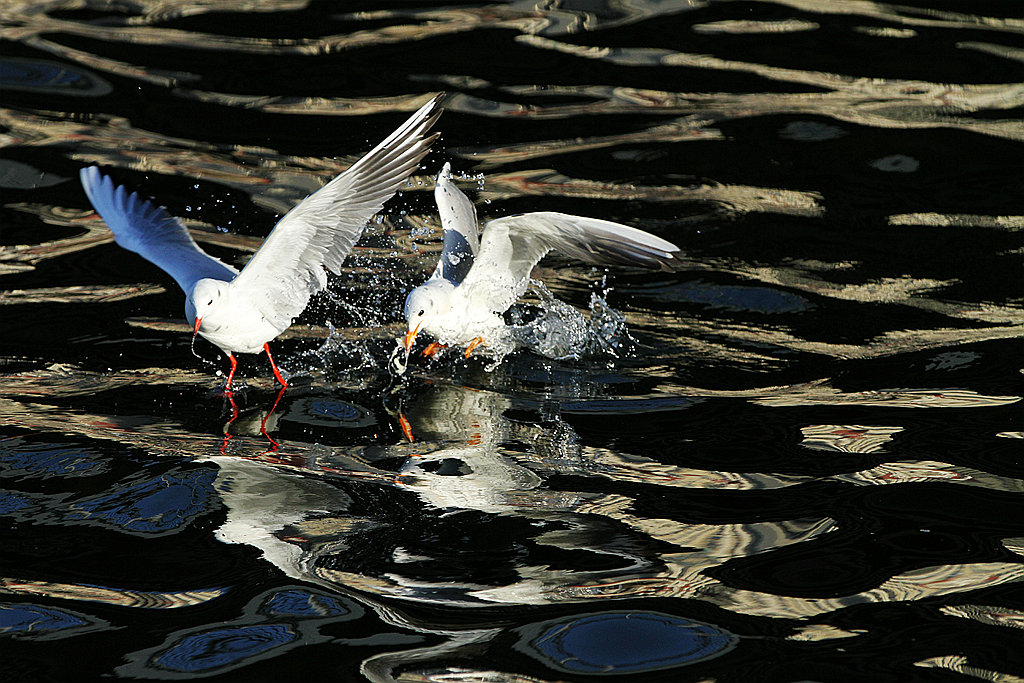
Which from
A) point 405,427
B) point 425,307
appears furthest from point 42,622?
point 425,307

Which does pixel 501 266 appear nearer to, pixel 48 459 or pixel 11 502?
pixel 48 459

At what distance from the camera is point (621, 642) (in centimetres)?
378

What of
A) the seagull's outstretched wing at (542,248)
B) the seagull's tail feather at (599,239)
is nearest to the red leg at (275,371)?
the seagull's outstretched wing at (542,248)

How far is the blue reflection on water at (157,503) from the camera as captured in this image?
4582 millimetres

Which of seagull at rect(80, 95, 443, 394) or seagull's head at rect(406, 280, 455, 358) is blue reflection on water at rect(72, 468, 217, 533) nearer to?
seagull at rect(80, 95, 443, 394)

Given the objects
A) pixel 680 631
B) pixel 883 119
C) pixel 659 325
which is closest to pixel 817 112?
pixel 883 119

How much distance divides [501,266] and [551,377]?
775 millimetres

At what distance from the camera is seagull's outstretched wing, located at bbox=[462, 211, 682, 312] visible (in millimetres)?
6055

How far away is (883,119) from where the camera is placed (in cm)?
984

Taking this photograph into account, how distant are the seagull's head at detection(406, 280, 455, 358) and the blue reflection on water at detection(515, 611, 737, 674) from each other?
261 centimetres

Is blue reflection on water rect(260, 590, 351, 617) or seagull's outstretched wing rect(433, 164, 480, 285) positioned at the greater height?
seagull's outstretched wing rect(433, 164, 480, 285)

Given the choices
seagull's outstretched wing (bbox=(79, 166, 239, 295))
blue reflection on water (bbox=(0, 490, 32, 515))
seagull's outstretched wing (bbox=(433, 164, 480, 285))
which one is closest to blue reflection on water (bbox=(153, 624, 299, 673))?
blue reflection on water (bbox=(0, 490, 32, 515))

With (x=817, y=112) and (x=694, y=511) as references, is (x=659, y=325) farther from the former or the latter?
(x=817, y=112)

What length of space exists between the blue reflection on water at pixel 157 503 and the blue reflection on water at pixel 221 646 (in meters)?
0.80
